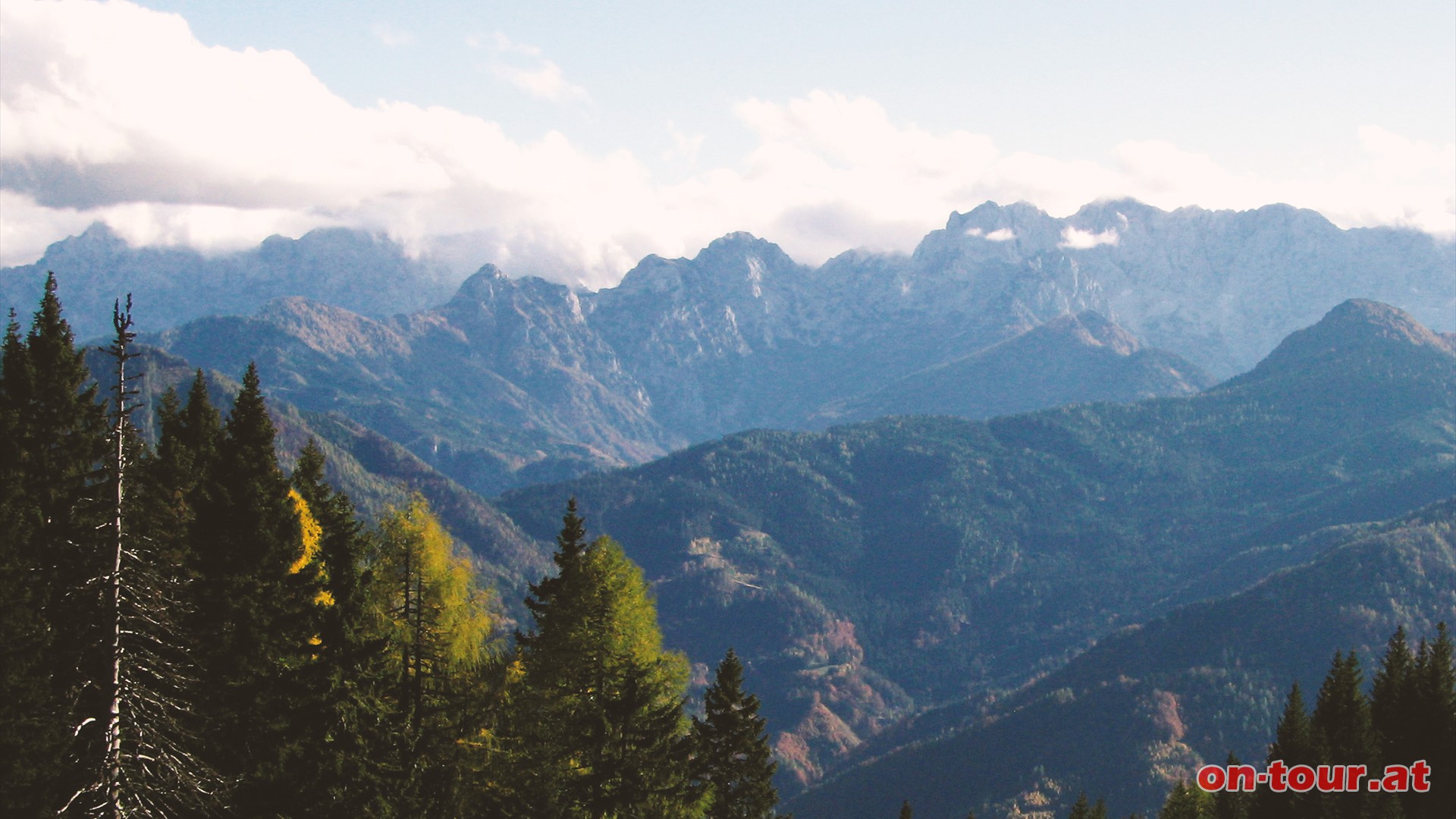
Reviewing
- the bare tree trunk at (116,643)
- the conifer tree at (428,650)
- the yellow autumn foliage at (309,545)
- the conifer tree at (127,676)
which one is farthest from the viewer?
the yellow autumn foliage at (309,545)

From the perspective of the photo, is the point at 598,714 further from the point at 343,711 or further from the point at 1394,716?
the point at 1394,716

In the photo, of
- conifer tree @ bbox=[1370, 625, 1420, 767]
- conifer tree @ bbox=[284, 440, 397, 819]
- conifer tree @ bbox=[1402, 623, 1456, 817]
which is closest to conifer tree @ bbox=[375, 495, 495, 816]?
conifer tree @ bbox=[284, 440, 397, 819]

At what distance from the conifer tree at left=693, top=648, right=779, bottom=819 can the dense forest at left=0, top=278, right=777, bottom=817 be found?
0.83 feet

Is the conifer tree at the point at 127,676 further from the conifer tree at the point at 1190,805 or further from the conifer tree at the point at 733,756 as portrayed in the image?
the conifer tree at the point at 1190,805

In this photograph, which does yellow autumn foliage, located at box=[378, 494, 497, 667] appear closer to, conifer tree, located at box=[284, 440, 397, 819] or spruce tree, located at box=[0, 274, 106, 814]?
conifer tree, located at box=[284, 440, 397, 819]

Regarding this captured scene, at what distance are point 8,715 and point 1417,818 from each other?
64275 mm

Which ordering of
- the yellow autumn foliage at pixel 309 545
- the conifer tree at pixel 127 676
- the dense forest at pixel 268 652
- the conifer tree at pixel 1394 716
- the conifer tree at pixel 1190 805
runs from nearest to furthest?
the conifer tree at pixel 127 676 < the dense forest at pixel 268 652 < the yellow autumn foliage at pixel 309 545 < the conifer tree at pixel 1394 716 < the conifer tree at pixel 1190 805

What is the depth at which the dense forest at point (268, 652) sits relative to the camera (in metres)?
38.9

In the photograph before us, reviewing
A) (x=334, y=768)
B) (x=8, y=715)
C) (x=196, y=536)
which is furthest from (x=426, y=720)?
(x=8, y=715)


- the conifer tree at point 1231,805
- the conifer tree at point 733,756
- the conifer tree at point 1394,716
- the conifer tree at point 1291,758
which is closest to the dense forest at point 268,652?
the conifer tree at point 733,756

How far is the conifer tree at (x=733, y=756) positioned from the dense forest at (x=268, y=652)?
254 mm

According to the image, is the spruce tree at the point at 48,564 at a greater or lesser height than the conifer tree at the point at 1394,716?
greater

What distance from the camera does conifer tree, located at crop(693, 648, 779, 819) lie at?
63625mm

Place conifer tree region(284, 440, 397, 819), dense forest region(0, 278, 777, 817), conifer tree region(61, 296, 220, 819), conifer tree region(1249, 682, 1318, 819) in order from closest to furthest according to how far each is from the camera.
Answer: conifer tree region(61, 296, 220, 819) → dense forest region(0, 278, 777, 817) → conifer tree region(284, 440, 397, 819) → conifer tree region(1249, 682, 1318, 819)
